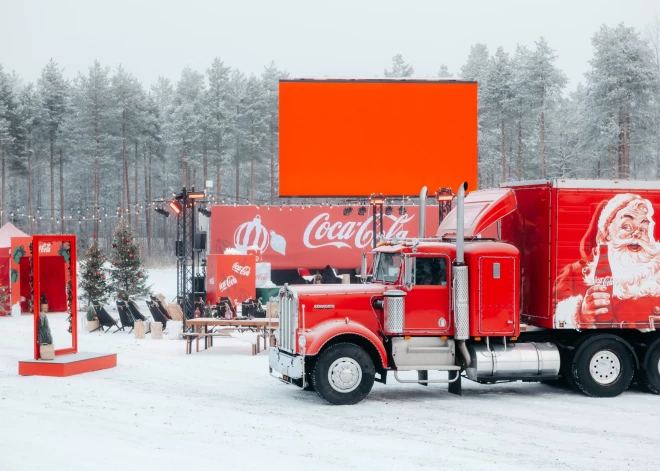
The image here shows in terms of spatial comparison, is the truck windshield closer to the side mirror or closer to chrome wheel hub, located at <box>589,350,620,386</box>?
the side mirror

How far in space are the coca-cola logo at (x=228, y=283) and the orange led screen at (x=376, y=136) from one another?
10.8 ft

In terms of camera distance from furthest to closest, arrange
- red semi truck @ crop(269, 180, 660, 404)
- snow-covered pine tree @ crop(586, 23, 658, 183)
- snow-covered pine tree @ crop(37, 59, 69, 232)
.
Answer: snow-covered pine tree @ crop(37, 59, 69, 232)
snow-covered pine tree @ crop(586, 23, 658, 183)
red semi truck @ crop(269, 180, 660, 404)

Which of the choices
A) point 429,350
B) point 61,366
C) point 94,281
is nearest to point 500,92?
point 94,281

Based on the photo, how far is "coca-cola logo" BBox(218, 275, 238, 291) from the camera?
1103 inches

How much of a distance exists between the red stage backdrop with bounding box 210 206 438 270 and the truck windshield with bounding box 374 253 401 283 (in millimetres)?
22375

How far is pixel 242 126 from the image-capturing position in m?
67.6

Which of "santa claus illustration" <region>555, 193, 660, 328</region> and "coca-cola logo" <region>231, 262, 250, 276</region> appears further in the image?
"coca-cola logo" <region>231, 262, 250, 276</region>

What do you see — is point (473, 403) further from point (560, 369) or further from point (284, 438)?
point (284, 438)

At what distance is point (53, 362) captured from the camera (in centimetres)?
1523

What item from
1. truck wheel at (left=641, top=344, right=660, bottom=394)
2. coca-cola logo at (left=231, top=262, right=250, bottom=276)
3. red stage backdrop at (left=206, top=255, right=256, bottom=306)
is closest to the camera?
truck wheel at (left=641, top=344, right=660, bottom=394)

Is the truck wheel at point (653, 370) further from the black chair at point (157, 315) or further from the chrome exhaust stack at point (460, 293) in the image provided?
the black chair at point (157, 315)

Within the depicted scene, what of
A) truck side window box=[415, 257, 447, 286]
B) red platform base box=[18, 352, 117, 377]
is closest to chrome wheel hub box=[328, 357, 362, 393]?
truck side window box=[415, 257, 447, 286]

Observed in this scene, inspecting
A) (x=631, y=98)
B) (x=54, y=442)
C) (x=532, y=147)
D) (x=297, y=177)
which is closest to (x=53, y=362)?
(x=54, y=442)

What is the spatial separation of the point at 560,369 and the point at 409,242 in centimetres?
315
